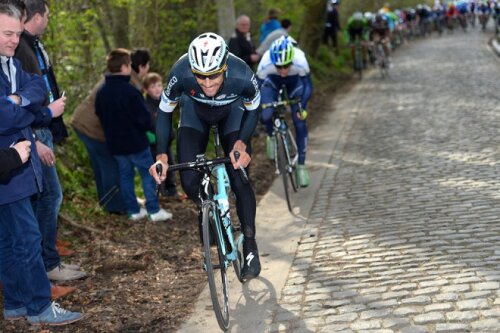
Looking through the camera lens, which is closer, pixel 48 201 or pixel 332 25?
pixel 48 201

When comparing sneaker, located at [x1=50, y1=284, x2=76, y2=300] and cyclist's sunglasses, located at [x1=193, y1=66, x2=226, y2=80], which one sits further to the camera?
sneaker, located at [x1=50, y1=284, x2=76, y2=300]

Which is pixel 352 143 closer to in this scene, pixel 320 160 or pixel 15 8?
pixel 320 160

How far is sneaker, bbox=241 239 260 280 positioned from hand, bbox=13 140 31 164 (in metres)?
2.06

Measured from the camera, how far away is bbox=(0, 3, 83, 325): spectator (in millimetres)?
4969

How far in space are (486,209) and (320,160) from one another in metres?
4.27

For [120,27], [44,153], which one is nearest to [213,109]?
[44,153]

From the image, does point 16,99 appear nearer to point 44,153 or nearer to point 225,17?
point 44,153

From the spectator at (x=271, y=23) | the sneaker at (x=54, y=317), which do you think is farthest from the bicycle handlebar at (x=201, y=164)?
the spectator at (x=271, y=23)

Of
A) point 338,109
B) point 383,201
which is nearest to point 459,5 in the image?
point 338,109

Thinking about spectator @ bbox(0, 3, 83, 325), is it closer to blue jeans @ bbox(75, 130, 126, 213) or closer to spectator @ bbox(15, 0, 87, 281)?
spectator @ bbox(15, 0, 87, 281)

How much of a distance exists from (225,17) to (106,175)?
584cm

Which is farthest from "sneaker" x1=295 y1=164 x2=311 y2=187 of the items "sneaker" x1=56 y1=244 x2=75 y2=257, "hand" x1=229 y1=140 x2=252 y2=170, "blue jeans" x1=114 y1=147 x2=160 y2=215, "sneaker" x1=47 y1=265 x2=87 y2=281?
"hand" x1=229 y1=140 x2=252 y2=170

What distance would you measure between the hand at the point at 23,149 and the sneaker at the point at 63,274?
201 cm

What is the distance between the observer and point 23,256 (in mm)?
5332
